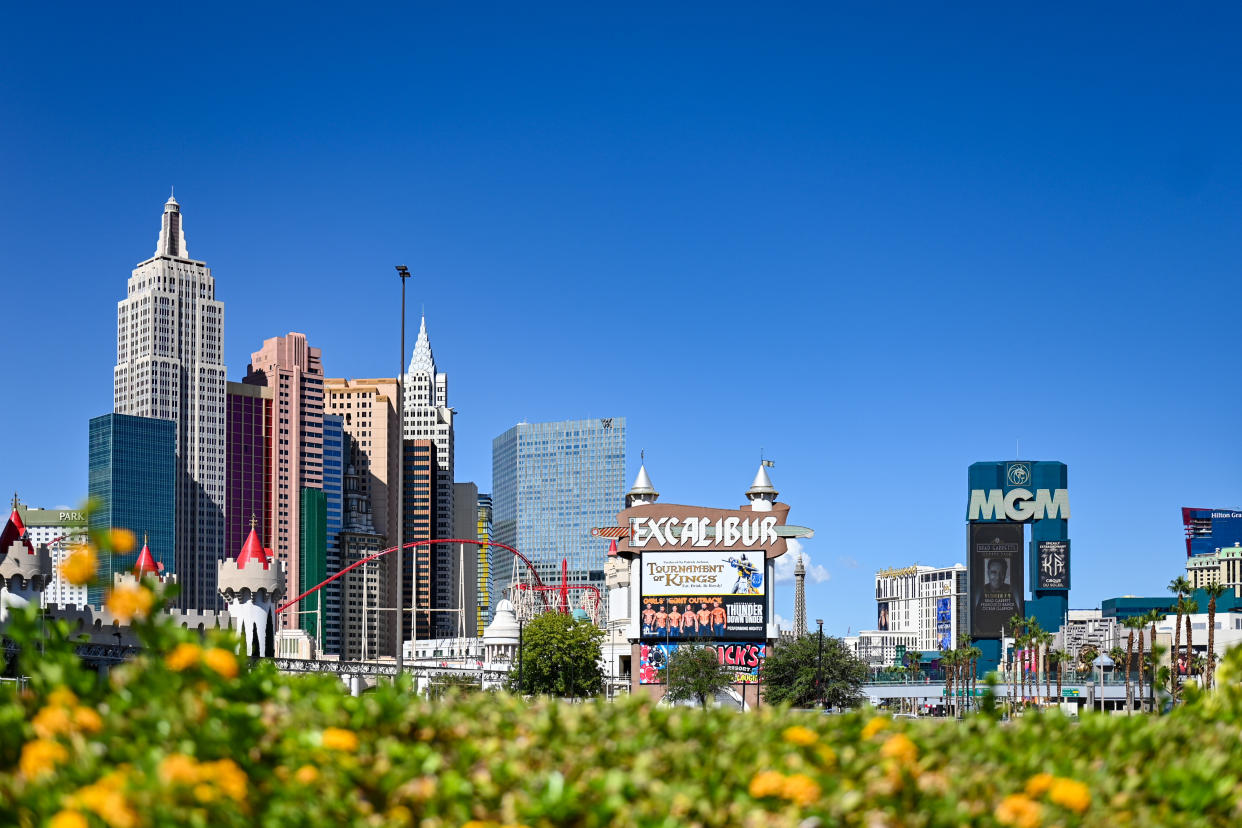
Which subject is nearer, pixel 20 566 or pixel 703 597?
pixel 20 566

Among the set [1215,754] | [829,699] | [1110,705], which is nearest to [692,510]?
[829,699]

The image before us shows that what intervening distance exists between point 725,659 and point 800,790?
358 feet

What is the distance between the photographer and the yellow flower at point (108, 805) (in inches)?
379

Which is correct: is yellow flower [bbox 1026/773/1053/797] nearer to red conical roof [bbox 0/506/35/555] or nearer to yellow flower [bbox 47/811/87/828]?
yellow flower [bbox 47/811/87/828]

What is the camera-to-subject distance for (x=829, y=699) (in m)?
107

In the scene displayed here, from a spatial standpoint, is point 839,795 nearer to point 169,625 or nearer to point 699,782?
point 699,782

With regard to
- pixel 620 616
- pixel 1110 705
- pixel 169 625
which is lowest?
pixel 1110 705

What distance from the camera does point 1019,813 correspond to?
432 inches

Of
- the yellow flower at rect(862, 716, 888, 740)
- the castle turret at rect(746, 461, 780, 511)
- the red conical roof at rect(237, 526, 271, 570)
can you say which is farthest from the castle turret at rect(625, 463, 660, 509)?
the yellow flower at rect(862, 716, 888, 740)

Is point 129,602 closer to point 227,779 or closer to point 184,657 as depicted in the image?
point 184,657

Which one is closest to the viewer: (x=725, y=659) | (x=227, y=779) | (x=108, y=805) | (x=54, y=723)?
(x=108, y=805)

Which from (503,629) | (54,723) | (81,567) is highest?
(81,567)

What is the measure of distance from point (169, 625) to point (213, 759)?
1733mm

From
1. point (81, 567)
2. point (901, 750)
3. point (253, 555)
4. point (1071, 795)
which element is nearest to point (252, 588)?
point (253, 555)
